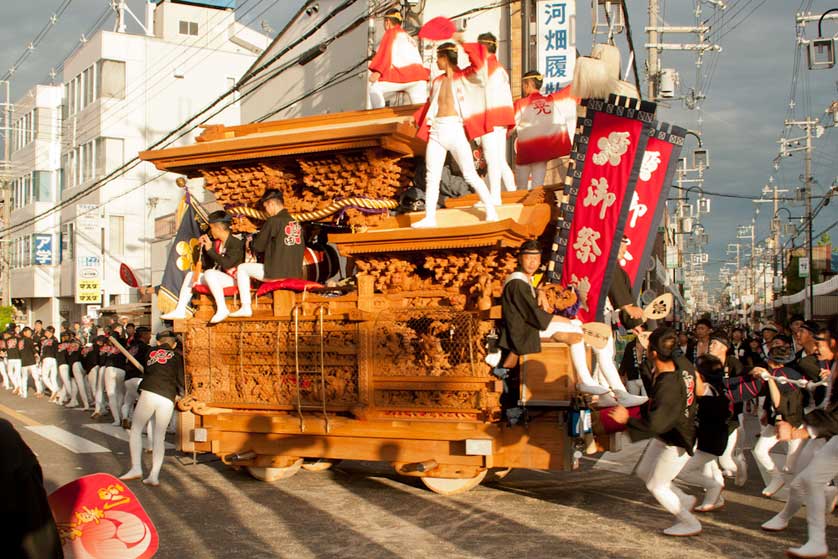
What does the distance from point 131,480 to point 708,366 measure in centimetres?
615

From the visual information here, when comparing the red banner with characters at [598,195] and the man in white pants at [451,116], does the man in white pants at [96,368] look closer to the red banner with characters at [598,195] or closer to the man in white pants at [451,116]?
the man in white pants at [451,116]

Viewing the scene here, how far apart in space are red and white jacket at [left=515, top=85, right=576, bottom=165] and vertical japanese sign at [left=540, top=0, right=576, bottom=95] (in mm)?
6017

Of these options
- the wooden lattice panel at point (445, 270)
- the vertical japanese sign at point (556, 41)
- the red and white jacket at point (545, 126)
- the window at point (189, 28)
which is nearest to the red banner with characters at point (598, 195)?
the wooden lattice panel at point (445, 270)

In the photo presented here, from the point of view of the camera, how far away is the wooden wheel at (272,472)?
9.50 m

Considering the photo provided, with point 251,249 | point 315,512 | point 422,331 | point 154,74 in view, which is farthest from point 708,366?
point 154,74

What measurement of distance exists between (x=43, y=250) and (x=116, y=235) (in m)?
4.33

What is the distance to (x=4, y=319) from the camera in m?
38.0

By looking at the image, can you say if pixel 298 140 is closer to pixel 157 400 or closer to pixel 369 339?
pixel 369 339

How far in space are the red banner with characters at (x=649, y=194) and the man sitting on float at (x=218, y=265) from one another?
4.20m

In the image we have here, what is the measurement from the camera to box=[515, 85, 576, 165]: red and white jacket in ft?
34.5

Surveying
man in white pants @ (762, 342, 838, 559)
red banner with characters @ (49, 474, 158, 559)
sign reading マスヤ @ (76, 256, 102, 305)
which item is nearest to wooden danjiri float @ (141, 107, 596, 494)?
man in white pants @ (762, 342, 838, 559)

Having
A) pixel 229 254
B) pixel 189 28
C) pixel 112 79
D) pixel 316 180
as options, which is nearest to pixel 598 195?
pixel 316 180

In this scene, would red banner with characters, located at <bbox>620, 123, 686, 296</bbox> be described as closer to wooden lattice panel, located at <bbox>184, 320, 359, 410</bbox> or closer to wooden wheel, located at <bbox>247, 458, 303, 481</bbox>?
wooden lattice panel, located at <bbox>184, 320, 359, 410</bbox>

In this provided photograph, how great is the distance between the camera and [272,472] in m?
9.52
